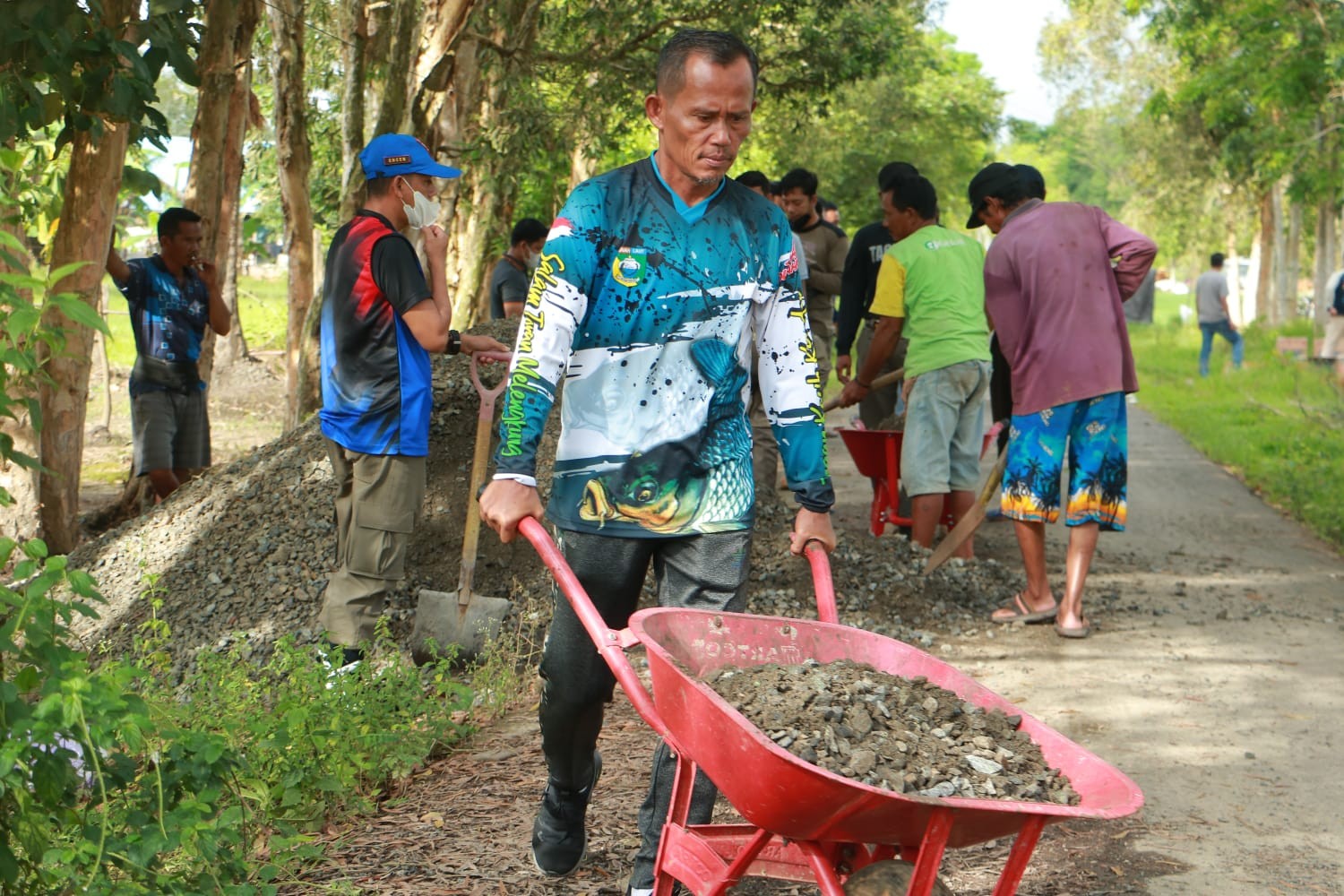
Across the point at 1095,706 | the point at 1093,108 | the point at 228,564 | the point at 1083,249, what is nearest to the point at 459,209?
the point at 228,564

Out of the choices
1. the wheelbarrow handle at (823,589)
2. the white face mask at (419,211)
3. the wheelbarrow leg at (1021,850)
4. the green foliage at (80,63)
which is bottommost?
the wheelbarrow leg at (1021,850)

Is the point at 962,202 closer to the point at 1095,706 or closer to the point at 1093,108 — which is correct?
the point at 1093,108

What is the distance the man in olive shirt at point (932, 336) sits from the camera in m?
7.76

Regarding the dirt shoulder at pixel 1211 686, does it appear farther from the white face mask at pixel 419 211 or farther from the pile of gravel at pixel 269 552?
the white face mask at pixel 419 211

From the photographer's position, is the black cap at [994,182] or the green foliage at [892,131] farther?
the green foliage at [892,131]

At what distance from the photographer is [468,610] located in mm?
6172

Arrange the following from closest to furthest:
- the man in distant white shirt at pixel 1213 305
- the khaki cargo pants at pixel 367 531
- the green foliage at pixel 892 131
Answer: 1. the khaki cargo pants at pixel 367 531
2. the man in distant white shirt at pixel 1213 305
3. the green foliage at pixel 892 131

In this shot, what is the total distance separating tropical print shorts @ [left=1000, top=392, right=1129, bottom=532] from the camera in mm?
6523

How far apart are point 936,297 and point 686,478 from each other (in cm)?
468

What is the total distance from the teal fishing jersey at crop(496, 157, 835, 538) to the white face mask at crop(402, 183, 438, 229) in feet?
7.73

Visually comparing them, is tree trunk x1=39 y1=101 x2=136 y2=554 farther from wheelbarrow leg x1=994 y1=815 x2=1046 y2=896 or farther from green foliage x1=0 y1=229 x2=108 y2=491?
wheelbarrow leg x1=994 y1=815 x2=1046 y2=896

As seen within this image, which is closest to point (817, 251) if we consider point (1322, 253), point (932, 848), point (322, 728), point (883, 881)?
point (322, 728)

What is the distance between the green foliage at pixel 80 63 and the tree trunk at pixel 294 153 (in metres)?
6.33

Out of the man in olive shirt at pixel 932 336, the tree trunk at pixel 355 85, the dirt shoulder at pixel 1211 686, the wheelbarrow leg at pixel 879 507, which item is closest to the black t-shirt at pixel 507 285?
the tree trunk at pixel 355 85
